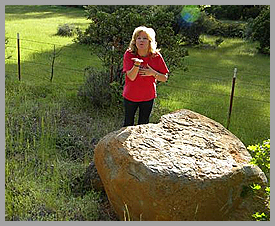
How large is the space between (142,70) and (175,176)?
162 cm

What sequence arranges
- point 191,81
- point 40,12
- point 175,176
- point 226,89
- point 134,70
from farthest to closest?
point 40,12
point 191,81
point 226,89
point 134,70
point 175,176

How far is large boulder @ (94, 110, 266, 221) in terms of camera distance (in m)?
4.19

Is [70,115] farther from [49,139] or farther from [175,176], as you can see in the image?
[175,176]

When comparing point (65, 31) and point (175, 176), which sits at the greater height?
point (65, 31)

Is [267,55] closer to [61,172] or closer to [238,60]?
[238,60]

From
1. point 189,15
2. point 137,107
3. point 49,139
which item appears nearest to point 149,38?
point 137,107

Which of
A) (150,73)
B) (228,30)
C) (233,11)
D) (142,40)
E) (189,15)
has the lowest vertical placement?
(150,73)

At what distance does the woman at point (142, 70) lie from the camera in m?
5.25

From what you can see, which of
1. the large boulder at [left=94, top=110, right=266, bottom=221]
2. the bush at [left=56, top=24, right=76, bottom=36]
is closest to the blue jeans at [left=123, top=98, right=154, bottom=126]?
the large boulder at [left=94, top=110, right=266, bottom=221]

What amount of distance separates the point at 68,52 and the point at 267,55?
24.5 feet

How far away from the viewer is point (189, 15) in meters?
17.3

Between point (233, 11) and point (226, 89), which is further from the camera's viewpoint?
point (233, 11)

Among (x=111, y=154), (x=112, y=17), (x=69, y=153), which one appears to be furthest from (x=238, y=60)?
(x=111, y=154)

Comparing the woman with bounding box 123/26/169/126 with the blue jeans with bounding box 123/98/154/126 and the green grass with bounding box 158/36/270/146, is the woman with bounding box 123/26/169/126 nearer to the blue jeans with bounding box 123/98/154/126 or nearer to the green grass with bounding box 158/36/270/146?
the blue jeans with bounding box 123/98/154/126
